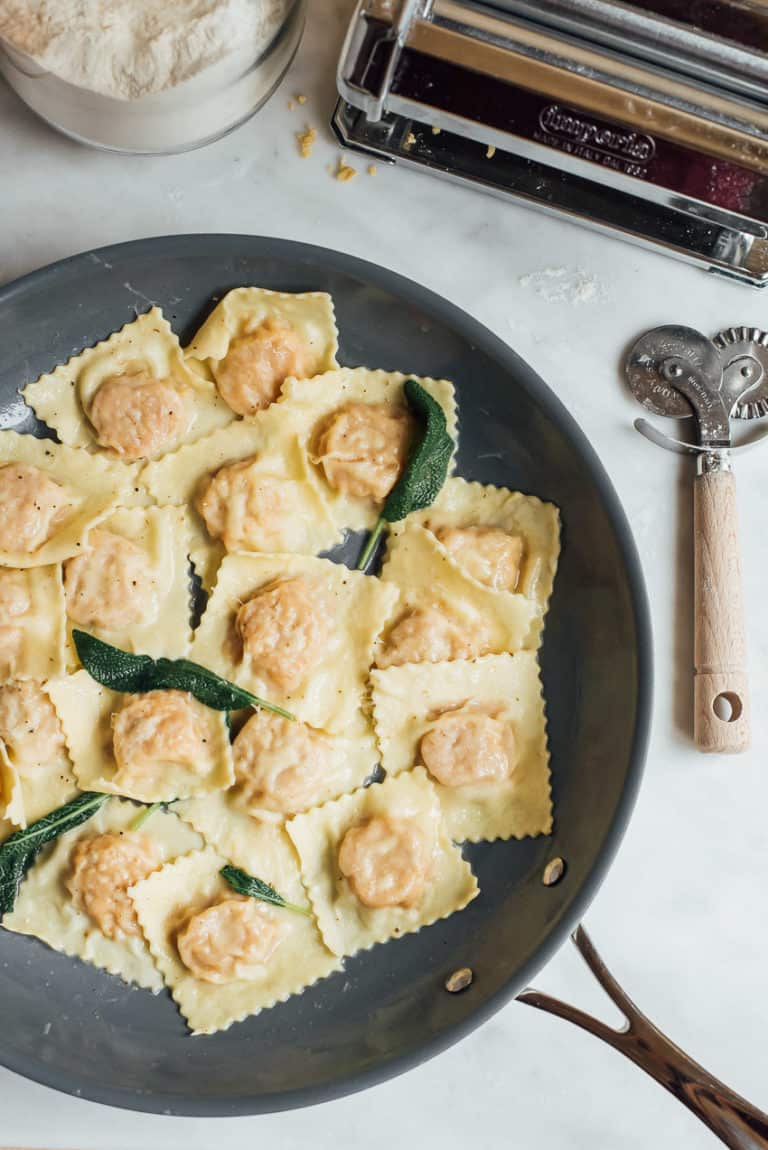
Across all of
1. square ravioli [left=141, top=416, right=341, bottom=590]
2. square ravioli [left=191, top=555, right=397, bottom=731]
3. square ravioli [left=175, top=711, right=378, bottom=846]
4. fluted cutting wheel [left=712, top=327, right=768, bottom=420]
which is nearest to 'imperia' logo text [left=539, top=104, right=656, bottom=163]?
fluted cutting wheel [left=712, top=327, right=768, bottom=420]

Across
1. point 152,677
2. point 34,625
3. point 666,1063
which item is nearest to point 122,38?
point 34,625

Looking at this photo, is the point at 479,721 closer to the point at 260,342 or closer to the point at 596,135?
the point at 260,342

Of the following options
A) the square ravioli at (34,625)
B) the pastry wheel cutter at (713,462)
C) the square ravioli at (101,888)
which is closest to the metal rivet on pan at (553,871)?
the pastry wheel cutter at (713,462)

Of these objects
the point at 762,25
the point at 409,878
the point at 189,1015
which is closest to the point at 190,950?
the point at 189,1015

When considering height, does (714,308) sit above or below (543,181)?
below

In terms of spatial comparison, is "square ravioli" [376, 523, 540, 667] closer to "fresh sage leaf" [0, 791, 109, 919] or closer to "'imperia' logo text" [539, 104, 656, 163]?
"fresh sage leaf" [0, 791, 109, 919]

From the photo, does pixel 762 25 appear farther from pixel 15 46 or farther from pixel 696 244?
pixel 15 46
